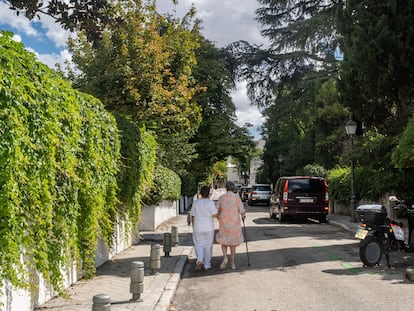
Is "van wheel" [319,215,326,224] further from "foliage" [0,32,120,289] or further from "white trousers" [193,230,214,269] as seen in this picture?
"foliage" [0,32,120,289]

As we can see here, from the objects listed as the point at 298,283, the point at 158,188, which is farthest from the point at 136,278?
the point at 158,188

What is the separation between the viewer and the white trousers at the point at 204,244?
30.9ft

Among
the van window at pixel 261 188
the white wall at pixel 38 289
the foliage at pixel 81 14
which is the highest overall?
the foliage at pixel 81 14

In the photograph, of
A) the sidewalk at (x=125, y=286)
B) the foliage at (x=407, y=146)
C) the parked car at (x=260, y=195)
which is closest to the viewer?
the sidewalk at (x=125, y=286)

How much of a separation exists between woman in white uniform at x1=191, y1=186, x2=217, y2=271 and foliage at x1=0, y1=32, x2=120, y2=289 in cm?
219

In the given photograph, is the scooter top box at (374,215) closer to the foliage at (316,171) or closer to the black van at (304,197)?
the black van at (304,197)

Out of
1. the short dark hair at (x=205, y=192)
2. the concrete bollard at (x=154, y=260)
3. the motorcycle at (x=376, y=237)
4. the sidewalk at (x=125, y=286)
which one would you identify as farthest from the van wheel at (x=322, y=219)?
the concrete bollard at (x=154, y=260)

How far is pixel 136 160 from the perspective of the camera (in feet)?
35.4

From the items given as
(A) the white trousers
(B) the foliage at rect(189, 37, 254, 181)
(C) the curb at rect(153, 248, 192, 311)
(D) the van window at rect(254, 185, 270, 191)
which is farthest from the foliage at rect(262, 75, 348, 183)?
(C) the curb at rect(153, 248, 192, 311)

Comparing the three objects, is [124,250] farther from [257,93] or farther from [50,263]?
[257,93]

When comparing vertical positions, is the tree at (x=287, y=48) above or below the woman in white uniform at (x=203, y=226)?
above

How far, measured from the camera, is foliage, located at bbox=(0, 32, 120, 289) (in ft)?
14.6

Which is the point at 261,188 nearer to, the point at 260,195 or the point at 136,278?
the point at 260,195

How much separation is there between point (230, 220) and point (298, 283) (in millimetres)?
2105
